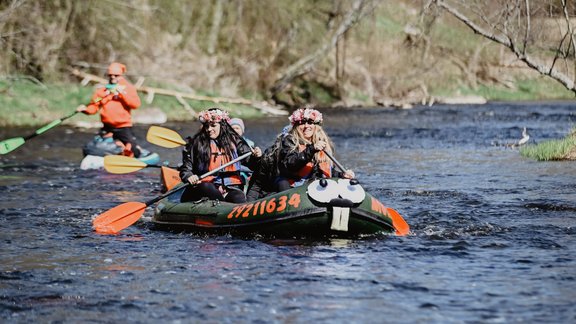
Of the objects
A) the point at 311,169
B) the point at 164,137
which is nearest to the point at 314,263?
the point at 311,169

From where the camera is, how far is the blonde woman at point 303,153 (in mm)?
9133

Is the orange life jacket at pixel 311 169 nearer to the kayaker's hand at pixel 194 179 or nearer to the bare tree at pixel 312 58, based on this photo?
the kayaker's hand at pixel 194 179

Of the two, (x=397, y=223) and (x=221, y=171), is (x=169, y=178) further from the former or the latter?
(x=397, y=223)

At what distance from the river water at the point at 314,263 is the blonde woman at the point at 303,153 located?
2.73 feet

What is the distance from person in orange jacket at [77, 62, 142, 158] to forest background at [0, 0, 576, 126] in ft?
16.3

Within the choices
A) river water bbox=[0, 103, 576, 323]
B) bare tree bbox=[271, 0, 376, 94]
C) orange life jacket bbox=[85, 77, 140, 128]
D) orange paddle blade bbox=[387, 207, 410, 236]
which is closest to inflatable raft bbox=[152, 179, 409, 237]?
orange paddle blade bbox=[387, 207, 410, 236]

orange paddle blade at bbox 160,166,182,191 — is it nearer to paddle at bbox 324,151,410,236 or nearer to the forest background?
paddle at bbox 324,151,410,236

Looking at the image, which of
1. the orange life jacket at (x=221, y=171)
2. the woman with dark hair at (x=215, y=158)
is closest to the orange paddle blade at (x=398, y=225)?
the woman with dark hair at (x=215, y=158)

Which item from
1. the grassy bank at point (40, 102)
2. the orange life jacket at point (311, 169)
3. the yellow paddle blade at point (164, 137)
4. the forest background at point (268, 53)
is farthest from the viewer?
the grassy bank at point (40, 102)

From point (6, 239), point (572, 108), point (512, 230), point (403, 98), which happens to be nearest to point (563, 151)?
point (512, 230)

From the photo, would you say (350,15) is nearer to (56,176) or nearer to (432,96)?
(432,96)

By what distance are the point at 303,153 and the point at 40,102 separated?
18198 mm

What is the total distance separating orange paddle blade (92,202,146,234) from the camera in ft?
31.8

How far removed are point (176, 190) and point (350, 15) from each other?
24331 millimetres
